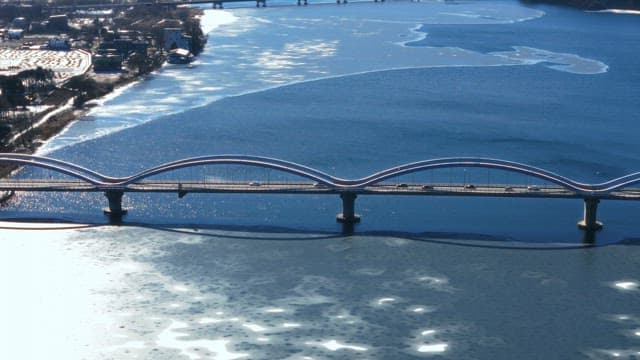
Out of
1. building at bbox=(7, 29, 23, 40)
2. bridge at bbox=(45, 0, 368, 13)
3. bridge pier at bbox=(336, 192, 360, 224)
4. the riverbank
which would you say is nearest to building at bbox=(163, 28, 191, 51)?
the riverbank

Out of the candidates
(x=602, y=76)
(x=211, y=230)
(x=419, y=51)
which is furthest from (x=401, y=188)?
(x=419, y=51)

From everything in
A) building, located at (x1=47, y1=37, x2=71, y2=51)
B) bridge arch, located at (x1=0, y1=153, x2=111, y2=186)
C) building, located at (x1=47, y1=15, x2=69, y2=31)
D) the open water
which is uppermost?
building, located at (x1=47, y1=15, x2=69, y2=31)

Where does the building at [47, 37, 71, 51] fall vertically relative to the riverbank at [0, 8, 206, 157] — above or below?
above

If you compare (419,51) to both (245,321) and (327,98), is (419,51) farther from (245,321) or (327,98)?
(245,321)

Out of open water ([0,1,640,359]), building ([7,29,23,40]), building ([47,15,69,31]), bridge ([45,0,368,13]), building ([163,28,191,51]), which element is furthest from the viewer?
bridge ([45,0,368,13])

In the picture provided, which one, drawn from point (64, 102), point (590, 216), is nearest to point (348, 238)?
point (590, 216)

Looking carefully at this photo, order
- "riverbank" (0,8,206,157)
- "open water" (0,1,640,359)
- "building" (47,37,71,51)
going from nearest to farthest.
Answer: "open water" (0,1,640,359) → "riverbank" (0,8,206,157) → "building" (47,37,71,51)

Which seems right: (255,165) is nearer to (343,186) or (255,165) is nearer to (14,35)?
(343,186)

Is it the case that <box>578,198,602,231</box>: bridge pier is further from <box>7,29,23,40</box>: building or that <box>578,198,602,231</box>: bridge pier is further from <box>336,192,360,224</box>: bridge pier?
<box>7,29,23,40</box>: building

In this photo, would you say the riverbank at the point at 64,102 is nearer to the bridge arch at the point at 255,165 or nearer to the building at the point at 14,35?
the building at the point at 14,35
